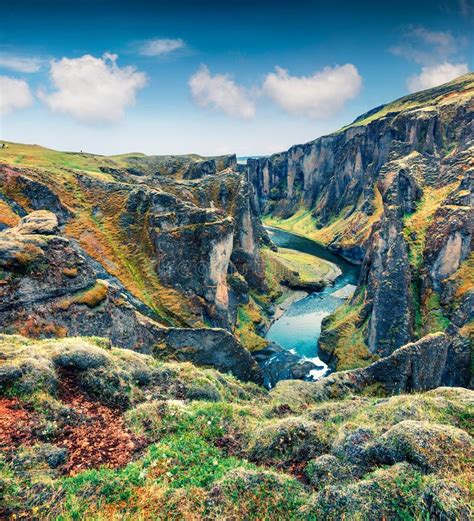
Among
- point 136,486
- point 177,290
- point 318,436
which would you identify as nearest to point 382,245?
point 177,290

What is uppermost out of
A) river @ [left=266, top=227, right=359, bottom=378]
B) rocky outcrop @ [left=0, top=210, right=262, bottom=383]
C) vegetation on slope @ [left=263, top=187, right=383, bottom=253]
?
vegetation on slope @ [left=263, top=187, right=383, bottom=253]

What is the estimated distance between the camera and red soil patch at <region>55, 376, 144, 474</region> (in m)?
10.7

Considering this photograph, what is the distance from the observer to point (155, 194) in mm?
69688

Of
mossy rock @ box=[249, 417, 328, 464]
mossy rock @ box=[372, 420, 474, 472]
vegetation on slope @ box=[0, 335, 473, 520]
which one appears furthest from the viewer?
mossy rock @ box=[249, 417, 328, 464]

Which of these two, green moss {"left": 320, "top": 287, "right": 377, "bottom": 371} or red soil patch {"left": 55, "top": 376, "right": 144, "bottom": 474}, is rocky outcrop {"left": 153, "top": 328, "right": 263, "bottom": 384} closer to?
green moss {"left": 320, "top": 287, "right": 377, "bottom": 371}

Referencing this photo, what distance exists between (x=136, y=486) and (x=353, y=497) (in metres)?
5.81

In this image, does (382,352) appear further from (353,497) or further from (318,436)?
(353,497)

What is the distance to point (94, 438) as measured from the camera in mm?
11953

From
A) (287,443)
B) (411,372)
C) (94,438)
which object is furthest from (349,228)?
(94,438)

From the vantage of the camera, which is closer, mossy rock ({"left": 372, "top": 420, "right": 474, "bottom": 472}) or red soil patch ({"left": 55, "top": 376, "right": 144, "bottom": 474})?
mossy rock ({"left": 372, "top": 420, "right": 474, "bottom": 472})

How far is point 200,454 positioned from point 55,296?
26.8 metres

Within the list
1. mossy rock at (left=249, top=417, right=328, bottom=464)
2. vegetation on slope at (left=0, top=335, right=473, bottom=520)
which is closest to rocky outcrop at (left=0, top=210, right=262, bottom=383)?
vegetation on slope at (left=0, top=335, right=473, bottom=520)

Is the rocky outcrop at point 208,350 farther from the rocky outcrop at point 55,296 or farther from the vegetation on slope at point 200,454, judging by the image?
the vegetation on slope at point 200,454

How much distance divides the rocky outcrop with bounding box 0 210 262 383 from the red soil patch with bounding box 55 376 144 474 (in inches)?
707
